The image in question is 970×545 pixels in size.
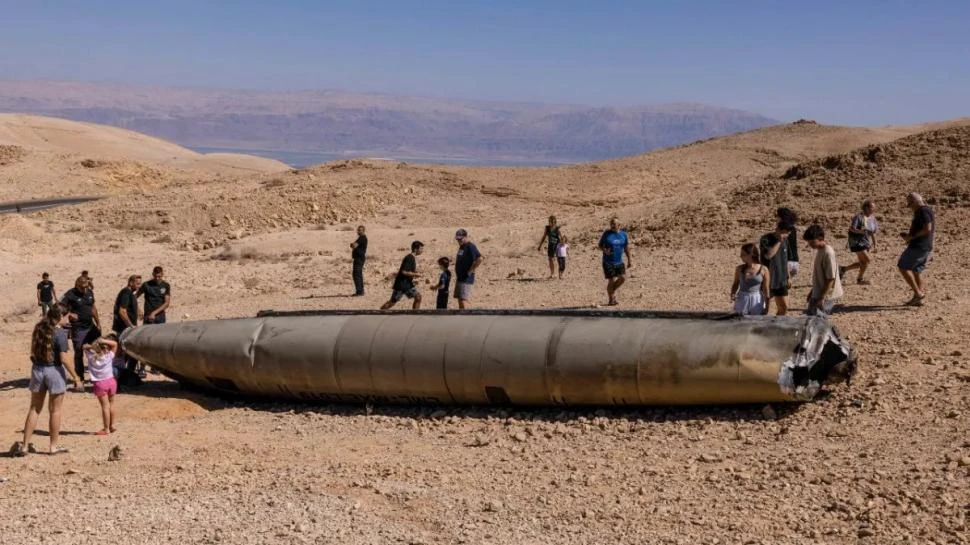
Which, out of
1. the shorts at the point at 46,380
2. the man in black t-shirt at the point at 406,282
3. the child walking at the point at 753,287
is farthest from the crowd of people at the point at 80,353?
the child walking at the point at 753,287

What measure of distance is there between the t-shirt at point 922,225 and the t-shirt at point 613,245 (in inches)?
172

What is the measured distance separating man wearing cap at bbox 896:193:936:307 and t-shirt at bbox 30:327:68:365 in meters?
10.8

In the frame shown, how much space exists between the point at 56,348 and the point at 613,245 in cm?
874

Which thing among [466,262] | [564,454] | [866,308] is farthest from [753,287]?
[466,262]

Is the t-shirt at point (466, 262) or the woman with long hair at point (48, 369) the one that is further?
the t-shirt at point (466, 262)

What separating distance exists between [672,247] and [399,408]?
44.2 ft

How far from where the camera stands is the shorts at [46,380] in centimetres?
1115

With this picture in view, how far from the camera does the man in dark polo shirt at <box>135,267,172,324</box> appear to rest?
1507cm

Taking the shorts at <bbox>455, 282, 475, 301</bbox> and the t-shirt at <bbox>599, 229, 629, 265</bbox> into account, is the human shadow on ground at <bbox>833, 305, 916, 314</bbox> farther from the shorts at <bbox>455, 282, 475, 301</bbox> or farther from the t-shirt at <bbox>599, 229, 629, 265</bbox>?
the shorts at <bbox>455, 282, 475, 301</bbox>

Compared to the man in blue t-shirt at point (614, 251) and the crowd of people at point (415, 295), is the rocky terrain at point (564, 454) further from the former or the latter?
the man in blue t-shirt at point (614, 251)

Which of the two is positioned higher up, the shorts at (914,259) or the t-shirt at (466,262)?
the shorts at (914,259)

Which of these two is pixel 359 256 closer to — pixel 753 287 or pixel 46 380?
pixel 46 380

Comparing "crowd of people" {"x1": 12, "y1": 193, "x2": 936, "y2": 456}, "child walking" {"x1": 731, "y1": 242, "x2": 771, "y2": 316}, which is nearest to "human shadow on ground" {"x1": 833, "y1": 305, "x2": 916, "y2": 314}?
"crowd of people" {"x1": 12, "y1": 193, "x2": 936, "y2": 456}

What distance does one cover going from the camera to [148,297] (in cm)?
1515
